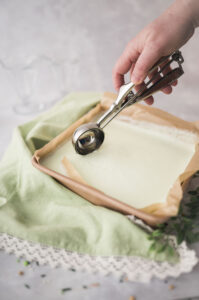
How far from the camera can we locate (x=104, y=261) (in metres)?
0.72

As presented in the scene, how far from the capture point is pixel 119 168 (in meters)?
0.89

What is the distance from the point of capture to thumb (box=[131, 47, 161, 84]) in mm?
819

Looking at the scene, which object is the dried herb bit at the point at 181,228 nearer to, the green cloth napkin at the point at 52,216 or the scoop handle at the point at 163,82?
the green cloth napkin at the point at 52,216

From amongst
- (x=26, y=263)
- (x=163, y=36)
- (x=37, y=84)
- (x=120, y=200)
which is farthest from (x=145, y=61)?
(x=37, y=84)

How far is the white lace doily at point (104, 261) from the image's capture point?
678 mm

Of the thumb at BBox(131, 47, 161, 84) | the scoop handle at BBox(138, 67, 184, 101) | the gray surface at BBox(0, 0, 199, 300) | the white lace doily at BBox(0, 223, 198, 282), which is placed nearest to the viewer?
the white lace doily at BBox(0, 223, 198, 282)

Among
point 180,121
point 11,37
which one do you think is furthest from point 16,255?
point 11,37

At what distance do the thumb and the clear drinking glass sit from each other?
0.72 metres

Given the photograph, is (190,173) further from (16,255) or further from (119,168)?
(16,255)

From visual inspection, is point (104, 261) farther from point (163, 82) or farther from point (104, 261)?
point (163, 82)

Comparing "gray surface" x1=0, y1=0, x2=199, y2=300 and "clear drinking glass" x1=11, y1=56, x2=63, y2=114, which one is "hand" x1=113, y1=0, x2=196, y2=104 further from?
"clear drinking glass" x1=11, y1=56, x2=63, y2=114

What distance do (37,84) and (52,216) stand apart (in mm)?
939

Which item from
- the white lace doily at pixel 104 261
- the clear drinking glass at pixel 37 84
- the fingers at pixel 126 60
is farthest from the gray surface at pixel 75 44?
the white lace doily at pixel 104 261

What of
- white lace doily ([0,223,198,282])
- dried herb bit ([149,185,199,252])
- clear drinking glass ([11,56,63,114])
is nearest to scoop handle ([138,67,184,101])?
dried herb bit ([149,185,199,252])
